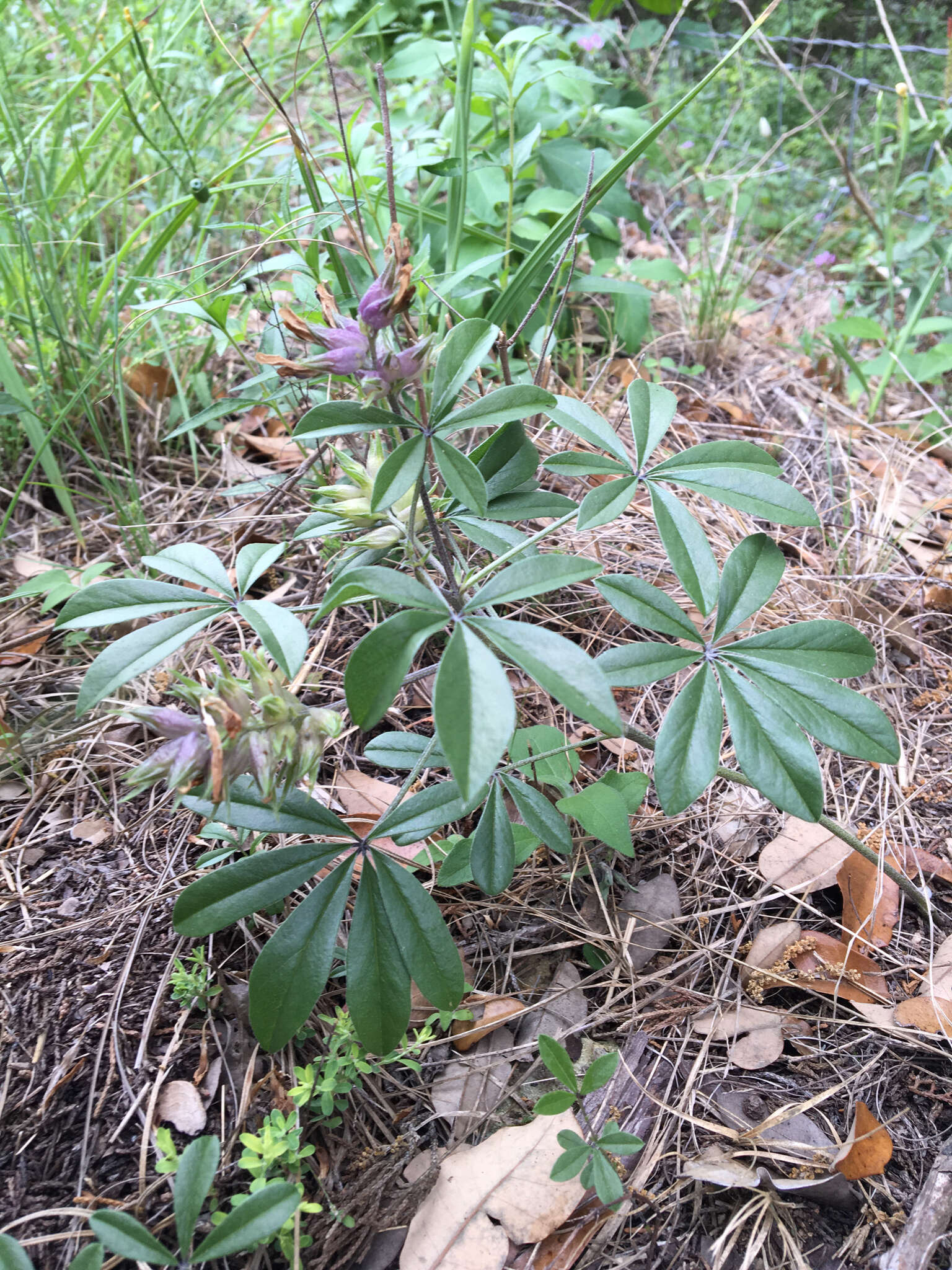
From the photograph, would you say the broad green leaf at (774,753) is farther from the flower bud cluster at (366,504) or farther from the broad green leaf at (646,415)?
the flower bud cluster at (366,504)

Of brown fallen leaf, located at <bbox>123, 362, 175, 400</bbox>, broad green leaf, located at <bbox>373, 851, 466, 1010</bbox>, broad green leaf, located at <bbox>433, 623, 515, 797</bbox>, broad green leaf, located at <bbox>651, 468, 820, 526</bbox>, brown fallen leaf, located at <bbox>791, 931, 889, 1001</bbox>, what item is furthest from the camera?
brown fallen leaf, located at <bbox>123, 362, 175, 400</bbox>

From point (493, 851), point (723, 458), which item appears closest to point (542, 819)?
point (493, 851)

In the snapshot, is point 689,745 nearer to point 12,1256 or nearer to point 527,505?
point 527,505

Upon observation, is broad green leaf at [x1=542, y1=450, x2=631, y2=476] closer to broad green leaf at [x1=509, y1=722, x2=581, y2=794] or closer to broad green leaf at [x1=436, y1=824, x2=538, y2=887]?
broad green leaf at [x1=509, y1=722, x2=581, y2=794]

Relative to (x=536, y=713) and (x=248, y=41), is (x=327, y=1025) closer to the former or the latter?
(x=536, y=713)

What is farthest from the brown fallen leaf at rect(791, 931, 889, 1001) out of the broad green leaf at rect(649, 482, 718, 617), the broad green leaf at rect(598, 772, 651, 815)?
the broad green leaf at rect(649, 482, 718, 617)
